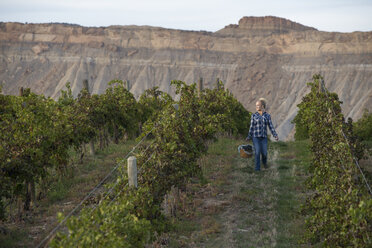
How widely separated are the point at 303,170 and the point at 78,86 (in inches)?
2629

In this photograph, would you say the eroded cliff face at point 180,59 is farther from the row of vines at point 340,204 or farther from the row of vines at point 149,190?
the row of vines at point 340,204

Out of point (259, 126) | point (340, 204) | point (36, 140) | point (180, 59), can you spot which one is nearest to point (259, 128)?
point (259, 126)

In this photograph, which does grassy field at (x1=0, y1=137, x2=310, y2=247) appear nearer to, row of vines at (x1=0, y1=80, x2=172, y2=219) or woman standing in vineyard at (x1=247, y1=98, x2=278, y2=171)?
row of vines at (x1=0, y1=80, x2=172, y2=219)

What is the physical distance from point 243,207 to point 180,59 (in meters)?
73.8

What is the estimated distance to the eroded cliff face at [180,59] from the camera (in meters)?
72.4

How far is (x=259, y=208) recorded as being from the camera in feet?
26.7

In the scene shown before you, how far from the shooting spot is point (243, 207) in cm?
826

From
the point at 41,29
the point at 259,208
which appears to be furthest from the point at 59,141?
the point at 41,29

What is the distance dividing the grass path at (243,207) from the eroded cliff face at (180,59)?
5789 centimetres

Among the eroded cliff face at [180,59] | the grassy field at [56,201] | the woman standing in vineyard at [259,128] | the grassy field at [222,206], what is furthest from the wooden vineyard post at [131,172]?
the eroded cliff face at [180,59]

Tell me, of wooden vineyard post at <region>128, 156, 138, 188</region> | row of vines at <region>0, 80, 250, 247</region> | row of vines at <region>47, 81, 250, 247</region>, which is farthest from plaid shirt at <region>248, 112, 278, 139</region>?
wooden vineyard post at <region>128, 156, 138, 188</region>

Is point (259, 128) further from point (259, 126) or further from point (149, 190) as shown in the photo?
point (149, 190)

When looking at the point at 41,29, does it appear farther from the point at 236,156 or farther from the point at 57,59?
the point at 236,156

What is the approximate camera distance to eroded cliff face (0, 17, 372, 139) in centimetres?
7244
